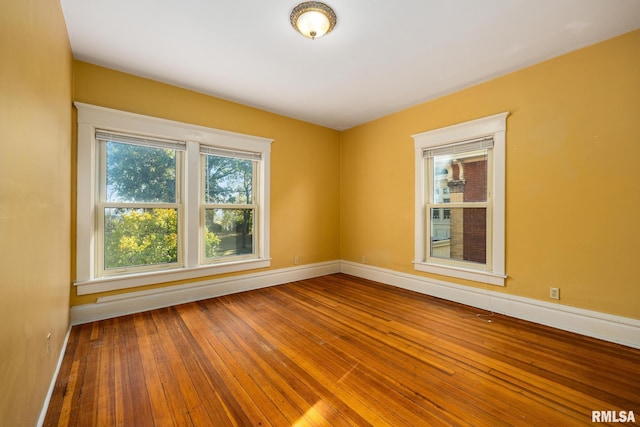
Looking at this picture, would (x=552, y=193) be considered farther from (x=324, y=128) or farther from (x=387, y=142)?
(x=324, y=128)

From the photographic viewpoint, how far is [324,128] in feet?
16.2

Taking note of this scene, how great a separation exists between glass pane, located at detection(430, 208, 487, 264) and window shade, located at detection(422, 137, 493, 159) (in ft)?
2.47

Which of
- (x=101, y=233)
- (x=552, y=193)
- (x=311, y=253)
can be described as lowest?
(x=311, y=253)

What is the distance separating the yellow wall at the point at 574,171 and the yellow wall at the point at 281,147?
2230 millimetres

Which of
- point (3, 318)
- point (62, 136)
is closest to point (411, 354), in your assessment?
point (3, 318)

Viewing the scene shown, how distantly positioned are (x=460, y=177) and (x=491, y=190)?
437 millimetres

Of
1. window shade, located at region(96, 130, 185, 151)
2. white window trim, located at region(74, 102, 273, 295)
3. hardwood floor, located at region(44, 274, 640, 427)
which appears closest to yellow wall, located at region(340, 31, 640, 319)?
hardwood floor, located at region(44, 274, 640, 427)

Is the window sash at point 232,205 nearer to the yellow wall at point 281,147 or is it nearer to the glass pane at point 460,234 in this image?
the yellow wall at point 281,147

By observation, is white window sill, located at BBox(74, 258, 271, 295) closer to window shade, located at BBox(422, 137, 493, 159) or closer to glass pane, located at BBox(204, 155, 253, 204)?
glass pane, located at BBox(204, 155, 253, 204)

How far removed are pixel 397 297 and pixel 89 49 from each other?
4.40 m

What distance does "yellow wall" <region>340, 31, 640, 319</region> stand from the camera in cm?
236

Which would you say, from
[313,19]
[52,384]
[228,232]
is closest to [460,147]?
[313,19]

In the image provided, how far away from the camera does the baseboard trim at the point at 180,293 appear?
287cm

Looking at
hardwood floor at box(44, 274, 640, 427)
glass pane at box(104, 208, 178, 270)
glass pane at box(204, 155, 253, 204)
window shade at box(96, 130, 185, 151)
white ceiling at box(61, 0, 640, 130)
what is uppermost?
white ceiling at box(61, 0, 640, 130)
